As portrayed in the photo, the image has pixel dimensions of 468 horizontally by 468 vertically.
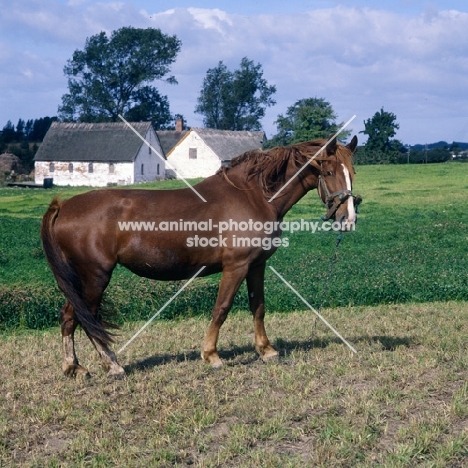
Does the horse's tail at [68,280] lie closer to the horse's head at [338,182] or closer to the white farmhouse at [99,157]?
the horse's head at [338,182]

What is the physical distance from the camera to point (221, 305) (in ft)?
26.0

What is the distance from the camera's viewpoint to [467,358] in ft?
26.1

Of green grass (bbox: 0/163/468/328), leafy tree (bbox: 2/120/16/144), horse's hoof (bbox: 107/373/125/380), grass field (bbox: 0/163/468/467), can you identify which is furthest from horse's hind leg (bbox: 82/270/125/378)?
leafy tree (bbox: 2/120/16/144)

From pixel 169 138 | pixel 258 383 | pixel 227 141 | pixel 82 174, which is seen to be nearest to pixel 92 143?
pixel 82 174

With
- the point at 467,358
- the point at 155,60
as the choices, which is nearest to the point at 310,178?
the point at 467,358

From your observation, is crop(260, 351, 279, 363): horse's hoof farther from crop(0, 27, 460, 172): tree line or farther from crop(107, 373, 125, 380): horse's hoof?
crop(0, 27, 460, 172): tree line

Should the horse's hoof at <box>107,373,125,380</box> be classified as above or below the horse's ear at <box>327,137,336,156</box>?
below

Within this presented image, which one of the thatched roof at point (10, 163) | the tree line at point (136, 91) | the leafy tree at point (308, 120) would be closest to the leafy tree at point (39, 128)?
the tree line at point (136, 91)

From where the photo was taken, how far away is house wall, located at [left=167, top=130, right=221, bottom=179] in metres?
68.5

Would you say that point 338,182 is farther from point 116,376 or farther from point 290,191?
point 116,376

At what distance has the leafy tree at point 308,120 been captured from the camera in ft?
147

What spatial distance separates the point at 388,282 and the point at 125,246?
747cm

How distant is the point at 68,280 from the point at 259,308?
226 cm

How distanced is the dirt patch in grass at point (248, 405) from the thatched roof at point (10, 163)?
6738 cm
